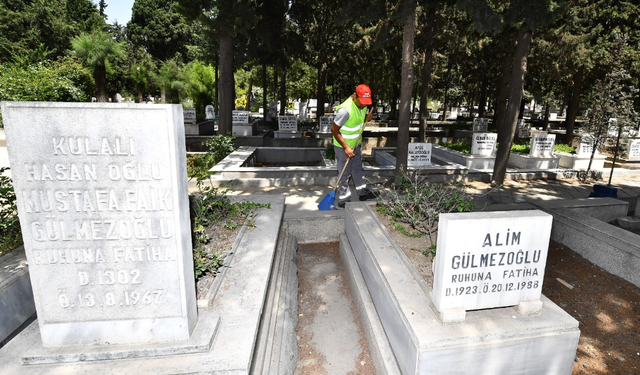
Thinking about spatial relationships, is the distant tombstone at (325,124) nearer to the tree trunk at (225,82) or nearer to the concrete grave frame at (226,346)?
the tree trunk at (225,82)

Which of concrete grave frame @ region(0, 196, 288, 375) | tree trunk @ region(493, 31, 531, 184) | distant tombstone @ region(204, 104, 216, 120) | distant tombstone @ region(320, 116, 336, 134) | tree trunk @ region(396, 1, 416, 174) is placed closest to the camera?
concrete grave frame @ region(0, 196, 288, 375)

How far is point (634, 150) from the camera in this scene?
1433cm

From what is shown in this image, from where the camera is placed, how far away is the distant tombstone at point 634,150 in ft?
46.3

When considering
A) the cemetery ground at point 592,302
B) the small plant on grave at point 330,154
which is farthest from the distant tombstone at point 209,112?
the cemetery ground at point 592,302

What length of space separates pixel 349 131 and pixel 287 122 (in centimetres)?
1323

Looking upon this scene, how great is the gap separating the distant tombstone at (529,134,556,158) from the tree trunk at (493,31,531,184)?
139 inches

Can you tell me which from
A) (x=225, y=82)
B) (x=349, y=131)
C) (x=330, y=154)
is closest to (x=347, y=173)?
(x=349, y=131)

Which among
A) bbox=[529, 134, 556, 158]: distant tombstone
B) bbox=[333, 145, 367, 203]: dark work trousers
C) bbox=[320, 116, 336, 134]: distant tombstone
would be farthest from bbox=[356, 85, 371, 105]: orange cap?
bbox=[320, 116, 336, 134]: distant tombstone

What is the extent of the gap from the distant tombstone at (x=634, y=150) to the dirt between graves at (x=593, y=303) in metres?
12.6

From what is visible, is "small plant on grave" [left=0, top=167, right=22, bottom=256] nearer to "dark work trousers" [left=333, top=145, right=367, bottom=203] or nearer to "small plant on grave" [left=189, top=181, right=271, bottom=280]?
"small plant on grave" [left=189, top=181, right=271, bottom=280]

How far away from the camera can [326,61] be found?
21.7 m

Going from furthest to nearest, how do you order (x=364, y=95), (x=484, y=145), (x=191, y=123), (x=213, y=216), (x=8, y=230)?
(x=191, y=123) → (x=484, y=145) → (x=364, y=95) → (x=213, y=216) → (x=8, y=230)

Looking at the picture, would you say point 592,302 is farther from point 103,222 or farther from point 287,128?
point 287,128

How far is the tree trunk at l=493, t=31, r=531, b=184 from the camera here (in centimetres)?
848
